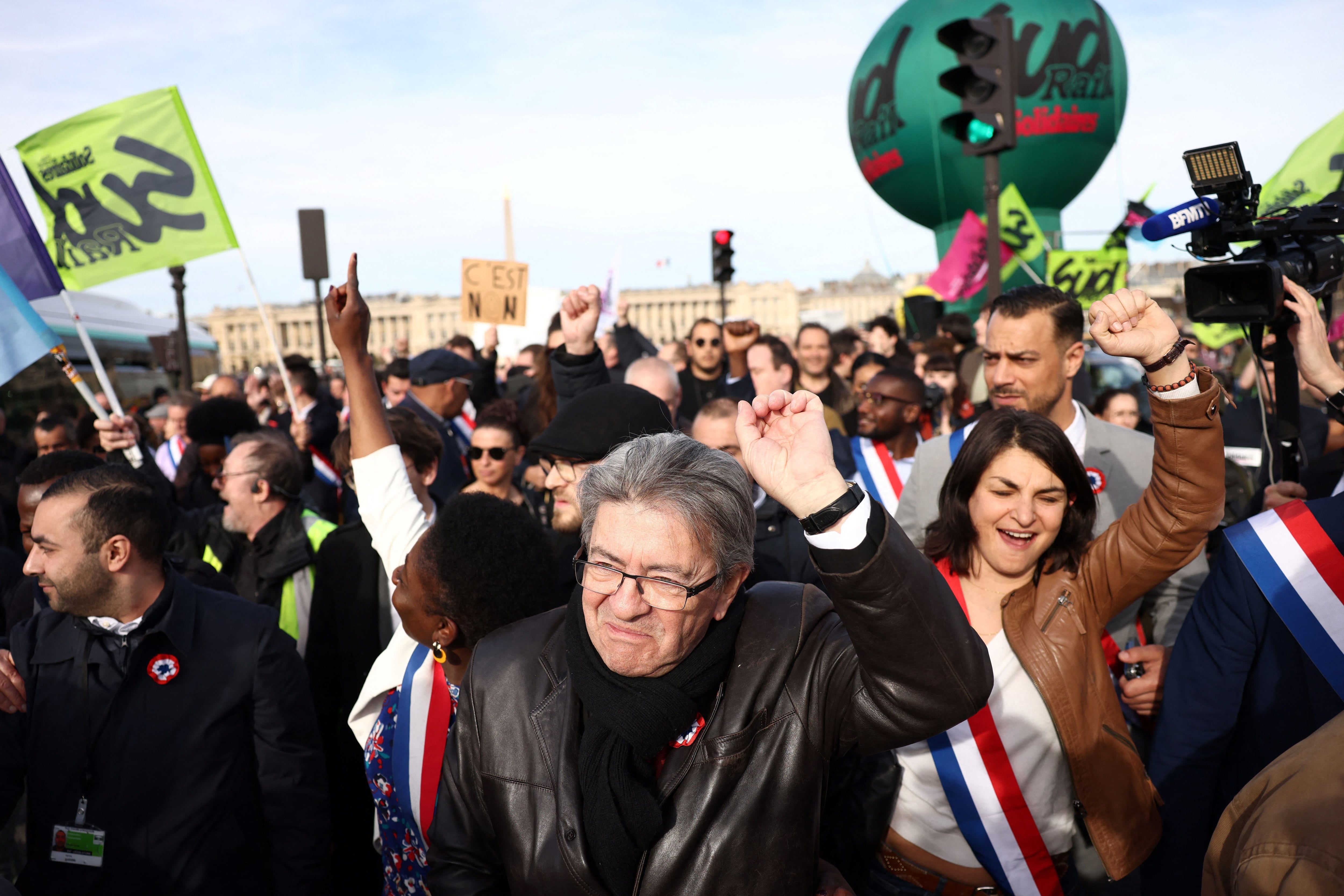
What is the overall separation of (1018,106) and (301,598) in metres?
16.3

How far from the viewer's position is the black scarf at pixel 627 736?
1.64 meters

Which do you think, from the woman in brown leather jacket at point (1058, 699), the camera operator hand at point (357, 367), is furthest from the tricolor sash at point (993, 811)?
the camera operator hand at point (357, 367)

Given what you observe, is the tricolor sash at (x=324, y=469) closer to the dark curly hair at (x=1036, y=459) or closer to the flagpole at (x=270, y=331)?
the flagpole at (x=270, y=331)

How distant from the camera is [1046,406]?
330 cm

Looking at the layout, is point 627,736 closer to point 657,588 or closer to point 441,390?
point 657,588

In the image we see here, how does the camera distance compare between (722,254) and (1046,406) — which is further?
(722,254)

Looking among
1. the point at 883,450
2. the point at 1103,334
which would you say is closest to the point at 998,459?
the point at 1103,334

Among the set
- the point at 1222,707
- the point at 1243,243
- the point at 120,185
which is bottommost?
the point at 1222,707

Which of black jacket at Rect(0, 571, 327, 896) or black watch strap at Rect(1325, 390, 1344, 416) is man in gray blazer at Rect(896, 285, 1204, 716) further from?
black jacket at Rect(0, 571, 327, 896)

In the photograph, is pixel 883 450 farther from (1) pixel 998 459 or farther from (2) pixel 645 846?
(2) pixel 645 846

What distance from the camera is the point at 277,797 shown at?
2.70 m

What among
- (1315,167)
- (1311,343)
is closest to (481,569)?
(1311,343)

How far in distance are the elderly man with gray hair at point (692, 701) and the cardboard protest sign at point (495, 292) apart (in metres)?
7.88

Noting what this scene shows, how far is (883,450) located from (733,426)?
1.04 m
